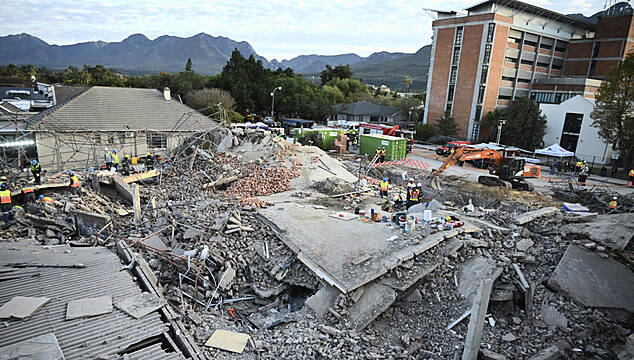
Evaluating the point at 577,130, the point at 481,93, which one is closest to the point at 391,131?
the point at 481,93

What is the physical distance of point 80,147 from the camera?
71.6 feet

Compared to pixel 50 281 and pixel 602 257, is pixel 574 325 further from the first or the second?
pixel 50 281

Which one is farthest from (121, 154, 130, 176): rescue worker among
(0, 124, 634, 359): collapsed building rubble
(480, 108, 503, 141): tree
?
(480, 108, 503, 141): tree

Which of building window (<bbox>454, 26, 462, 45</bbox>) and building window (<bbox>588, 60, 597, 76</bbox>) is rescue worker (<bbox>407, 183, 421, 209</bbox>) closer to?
building window (<bbox>454, 26, 462, 45</bbox>)

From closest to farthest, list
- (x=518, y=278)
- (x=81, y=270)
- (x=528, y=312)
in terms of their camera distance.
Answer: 1. (x=81, y=270)
2. (x=528, y=312)
3. (x=518, y=278)

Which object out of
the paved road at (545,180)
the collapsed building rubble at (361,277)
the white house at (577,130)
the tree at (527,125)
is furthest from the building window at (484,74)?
the collapsed building rubble at (361,277)

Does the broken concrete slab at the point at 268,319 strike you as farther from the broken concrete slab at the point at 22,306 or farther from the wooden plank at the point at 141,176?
the wooden plank at the point at 141,176

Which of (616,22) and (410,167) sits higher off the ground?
(616,22)

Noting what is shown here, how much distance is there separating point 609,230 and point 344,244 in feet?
25.2

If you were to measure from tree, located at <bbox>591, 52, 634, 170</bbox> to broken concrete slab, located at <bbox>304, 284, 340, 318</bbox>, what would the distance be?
28.6 m

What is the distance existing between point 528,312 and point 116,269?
9.96 m

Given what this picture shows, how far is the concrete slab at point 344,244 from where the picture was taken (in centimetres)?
893

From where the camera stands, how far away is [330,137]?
32812 mm

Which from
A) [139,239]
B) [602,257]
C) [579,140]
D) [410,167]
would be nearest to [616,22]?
[579,140]
